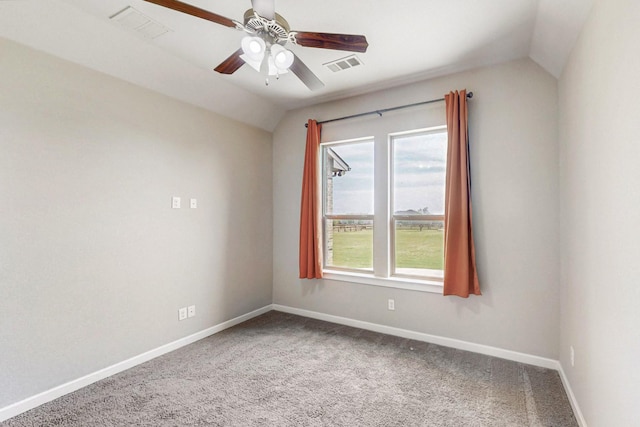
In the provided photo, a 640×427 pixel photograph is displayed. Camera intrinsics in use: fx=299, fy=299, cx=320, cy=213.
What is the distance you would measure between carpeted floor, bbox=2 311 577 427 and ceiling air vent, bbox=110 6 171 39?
2778mm

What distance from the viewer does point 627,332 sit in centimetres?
125

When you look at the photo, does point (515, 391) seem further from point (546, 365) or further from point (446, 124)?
point (446, 124)

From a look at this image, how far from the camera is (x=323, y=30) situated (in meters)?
2.33

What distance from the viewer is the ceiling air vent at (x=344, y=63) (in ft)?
9.05

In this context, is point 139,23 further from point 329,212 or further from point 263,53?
point 329,212

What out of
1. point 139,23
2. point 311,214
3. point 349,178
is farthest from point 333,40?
point 311,214

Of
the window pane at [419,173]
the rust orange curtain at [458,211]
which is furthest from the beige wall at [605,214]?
the window pane at [419,173]

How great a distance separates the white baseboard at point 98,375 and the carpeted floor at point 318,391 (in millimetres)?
52

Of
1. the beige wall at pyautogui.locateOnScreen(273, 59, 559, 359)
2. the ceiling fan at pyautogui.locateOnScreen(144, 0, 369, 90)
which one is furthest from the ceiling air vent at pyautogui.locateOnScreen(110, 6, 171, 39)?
the beige wall at pyautogui.locateOnScreen(273, 59, 559, 359)

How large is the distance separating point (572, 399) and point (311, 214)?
9.30 feet

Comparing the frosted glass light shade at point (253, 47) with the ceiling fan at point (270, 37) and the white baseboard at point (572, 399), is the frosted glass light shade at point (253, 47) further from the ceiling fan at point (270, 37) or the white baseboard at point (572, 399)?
the white baseboard at point (572, 399)

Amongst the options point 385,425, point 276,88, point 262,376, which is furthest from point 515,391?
point 276,88

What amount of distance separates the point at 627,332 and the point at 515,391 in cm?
131

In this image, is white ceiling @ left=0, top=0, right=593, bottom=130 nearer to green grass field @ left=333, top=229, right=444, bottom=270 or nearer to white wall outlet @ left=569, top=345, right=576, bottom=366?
green grass field @ left=333, top=229, right=444, bottom=270
